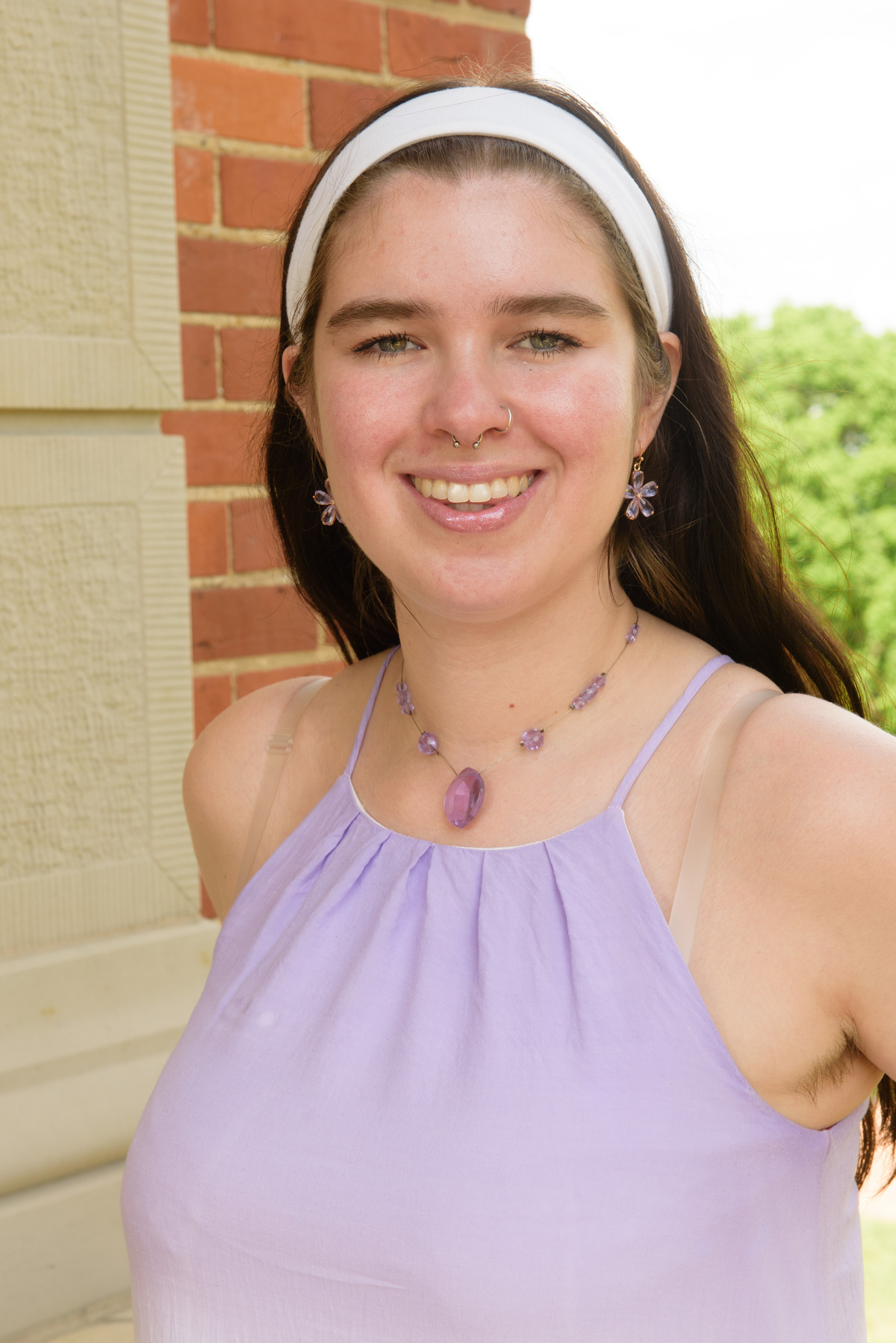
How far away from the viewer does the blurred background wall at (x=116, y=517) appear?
2.25 meters

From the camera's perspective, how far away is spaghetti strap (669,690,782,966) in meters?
1.34

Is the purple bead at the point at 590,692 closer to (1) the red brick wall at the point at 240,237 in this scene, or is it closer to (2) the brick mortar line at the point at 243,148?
(1) the red brick wall at the point at 240,237

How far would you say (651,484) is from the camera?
1.66 meters

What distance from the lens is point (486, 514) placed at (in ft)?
4.86

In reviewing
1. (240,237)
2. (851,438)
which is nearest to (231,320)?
(240,237)

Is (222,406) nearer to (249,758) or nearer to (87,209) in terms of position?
(87,209)

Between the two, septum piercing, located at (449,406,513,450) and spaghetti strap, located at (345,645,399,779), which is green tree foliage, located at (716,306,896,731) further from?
septum piercing, located at (449,406,513,450)

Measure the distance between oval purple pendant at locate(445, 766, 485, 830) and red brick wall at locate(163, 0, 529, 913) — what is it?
96cm

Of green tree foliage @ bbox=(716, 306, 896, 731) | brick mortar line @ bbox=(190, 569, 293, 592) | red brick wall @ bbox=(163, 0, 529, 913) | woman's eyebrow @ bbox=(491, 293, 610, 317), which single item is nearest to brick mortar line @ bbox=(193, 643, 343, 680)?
red brick wall @ bbox=(163, 0, 529, 913)

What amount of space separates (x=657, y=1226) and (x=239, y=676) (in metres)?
1.53

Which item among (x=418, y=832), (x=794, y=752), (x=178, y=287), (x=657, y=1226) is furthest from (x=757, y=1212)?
(x=178, y=287)

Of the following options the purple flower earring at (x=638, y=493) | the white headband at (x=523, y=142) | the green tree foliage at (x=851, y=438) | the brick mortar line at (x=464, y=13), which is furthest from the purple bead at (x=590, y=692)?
the green tree foliage at (x=851, y=438)

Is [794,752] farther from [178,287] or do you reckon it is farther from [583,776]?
[178,287]

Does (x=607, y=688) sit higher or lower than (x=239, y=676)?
higher
